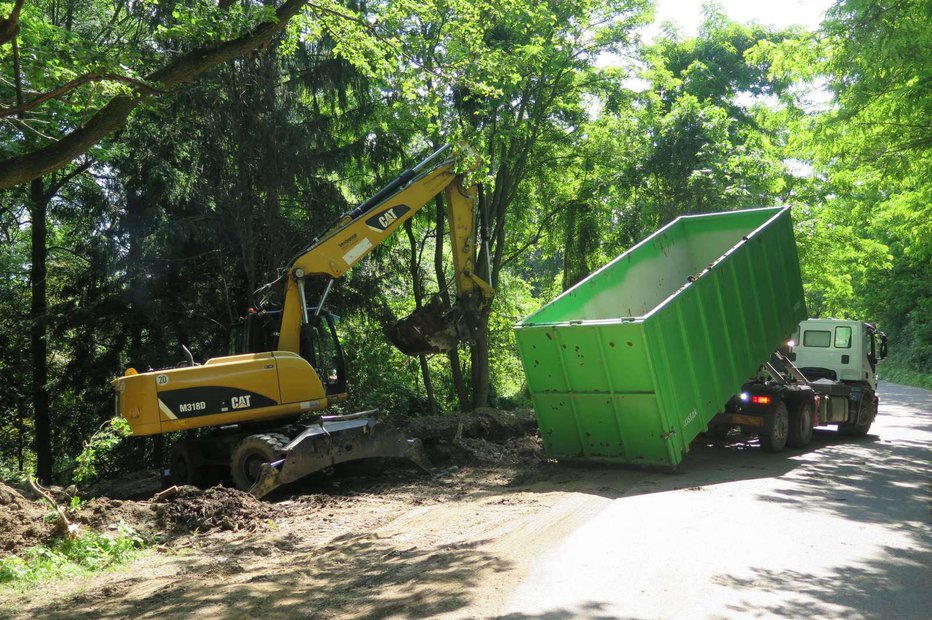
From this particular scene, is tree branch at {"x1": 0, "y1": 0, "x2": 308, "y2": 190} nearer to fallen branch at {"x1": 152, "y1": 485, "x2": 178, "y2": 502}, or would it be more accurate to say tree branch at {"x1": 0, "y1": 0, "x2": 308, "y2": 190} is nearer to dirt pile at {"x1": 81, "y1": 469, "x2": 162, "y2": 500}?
fallen branch at {"x1": 152, "y1": 485, "x2": 178, "y2": 502}

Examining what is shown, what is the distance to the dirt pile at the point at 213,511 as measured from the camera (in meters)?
8.98

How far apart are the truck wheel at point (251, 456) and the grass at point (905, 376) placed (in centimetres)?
3084

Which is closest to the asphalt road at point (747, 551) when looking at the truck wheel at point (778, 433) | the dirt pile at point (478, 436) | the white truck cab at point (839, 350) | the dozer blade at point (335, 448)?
the truck wheel at point (778, 433)

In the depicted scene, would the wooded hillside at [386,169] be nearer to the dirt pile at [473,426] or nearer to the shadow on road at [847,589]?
the dirt pile at [473,426]

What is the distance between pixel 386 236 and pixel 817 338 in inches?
375

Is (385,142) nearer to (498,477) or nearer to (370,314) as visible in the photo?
(370,314)

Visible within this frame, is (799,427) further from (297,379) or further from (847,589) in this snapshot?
(297,379)

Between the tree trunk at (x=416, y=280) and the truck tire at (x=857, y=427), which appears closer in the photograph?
the truck tire at (x=857, y=427)

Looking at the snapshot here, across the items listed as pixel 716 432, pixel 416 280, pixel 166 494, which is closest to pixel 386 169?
pixel 416 280

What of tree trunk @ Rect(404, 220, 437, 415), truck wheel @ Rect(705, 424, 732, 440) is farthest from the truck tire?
tree trunk @ Rect(404, 220, 437, 415)

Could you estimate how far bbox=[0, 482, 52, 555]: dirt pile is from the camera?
25.1 ft

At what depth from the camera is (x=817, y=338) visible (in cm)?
1655

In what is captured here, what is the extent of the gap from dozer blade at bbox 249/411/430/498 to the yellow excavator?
14mm

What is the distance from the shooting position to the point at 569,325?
10648mm
